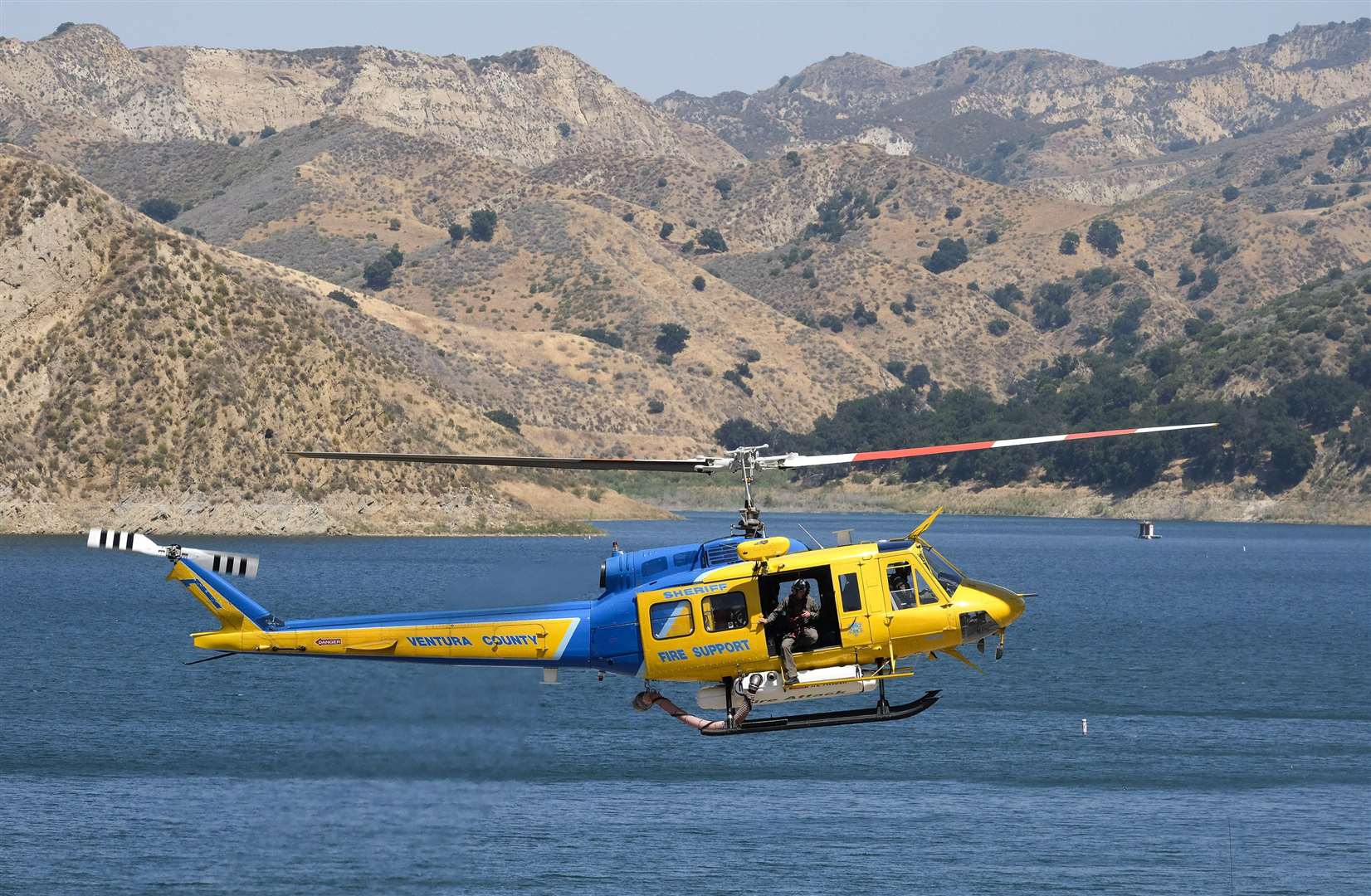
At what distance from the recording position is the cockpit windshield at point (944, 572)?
33938 millimetres

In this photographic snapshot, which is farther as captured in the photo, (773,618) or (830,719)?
(830,719)

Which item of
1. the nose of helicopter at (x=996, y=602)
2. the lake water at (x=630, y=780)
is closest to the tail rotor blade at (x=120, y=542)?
the lake water at (x=630, y=780)

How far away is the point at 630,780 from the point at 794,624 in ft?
105

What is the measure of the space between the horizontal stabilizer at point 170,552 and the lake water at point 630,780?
4.23m

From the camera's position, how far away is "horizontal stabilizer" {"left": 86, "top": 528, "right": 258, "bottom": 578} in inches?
1175

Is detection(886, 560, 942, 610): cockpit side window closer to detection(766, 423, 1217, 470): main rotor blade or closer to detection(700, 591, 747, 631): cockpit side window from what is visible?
detection(766, 423, 1217, 470): main rotor blade

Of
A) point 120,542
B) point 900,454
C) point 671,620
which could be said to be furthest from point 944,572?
point 120,542

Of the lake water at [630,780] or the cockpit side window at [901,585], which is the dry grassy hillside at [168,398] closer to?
the lake water at [630,780]

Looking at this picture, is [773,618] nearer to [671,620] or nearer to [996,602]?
[671,620]

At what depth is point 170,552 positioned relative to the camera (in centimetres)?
3366

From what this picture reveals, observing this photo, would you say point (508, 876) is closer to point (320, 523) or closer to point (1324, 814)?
point (1324, 814)

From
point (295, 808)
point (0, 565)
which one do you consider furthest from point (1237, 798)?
point (0, 565)

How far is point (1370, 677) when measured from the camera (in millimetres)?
90812

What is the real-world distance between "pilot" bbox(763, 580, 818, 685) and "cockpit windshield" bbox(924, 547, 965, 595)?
227cm
